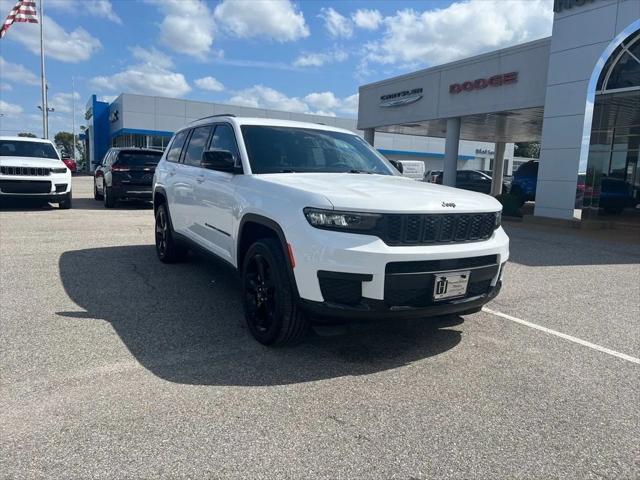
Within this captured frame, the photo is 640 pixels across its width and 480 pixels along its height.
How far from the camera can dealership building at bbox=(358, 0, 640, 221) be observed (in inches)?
509

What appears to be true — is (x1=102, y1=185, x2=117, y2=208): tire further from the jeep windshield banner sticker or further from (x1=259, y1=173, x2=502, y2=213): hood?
the jeep windshield banner sticker

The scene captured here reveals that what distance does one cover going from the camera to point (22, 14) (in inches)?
1009

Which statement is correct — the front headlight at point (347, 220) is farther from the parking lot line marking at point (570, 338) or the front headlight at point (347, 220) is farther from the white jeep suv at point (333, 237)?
the parking lot line marking at point (570, 338)

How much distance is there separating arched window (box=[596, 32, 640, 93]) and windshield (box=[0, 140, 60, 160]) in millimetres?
14440

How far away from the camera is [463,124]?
23.3 m

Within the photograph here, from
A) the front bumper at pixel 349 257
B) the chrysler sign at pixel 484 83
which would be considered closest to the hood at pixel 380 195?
the front bumper at pixel 349 257

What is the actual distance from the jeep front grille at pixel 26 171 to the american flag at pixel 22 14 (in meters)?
17.6

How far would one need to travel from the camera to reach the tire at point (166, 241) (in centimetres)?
678

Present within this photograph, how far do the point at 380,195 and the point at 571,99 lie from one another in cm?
1257

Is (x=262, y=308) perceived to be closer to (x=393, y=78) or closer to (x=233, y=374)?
(x=233, y=374)

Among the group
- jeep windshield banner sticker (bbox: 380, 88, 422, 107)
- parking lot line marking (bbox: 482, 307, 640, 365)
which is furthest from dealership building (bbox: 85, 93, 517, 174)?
parking lot line marking (bbox: 482, 307, 640, 365)

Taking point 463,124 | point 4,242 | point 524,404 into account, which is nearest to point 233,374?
point 524,404

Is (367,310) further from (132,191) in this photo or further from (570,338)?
(132,191)

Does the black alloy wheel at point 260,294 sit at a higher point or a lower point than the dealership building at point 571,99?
lower
